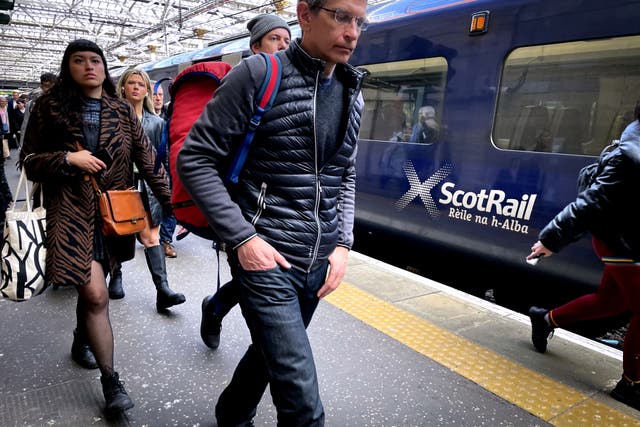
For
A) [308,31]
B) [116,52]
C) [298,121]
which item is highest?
[116,52]

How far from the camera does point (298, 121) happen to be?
1381mm

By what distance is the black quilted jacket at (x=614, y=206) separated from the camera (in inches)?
86.7

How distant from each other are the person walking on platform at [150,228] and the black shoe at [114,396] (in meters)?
1.01

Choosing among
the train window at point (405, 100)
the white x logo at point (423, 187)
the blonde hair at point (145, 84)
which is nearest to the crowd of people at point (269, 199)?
the blonde hair at point (145, 84)

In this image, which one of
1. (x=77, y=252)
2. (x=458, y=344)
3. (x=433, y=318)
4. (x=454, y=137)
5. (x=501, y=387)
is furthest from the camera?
(x=454, y=137)

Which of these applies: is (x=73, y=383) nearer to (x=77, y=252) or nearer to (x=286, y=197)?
(x=77, y=252)

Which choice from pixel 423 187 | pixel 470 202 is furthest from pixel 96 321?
pixel 423 187

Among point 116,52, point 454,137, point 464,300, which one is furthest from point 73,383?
point 116,52

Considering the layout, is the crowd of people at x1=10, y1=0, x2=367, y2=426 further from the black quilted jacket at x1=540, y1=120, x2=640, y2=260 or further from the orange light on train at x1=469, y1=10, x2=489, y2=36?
the orange light on train at x1=469, y1=10, x2=489, y2=36

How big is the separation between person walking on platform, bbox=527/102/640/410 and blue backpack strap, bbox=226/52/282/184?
5.84ft

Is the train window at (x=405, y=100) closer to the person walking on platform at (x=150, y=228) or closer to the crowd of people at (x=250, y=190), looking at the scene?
the person walking on platform at (x=150, y=228)

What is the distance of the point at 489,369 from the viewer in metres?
2.66

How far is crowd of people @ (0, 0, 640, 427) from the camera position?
1.32 meters

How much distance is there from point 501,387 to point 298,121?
1.94m
